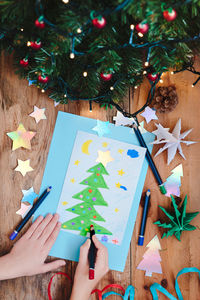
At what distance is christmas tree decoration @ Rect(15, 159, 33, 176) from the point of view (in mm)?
871

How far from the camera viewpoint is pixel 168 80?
88cm

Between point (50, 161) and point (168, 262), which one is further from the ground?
point (50, 161)

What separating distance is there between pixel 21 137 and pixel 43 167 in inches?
4.9

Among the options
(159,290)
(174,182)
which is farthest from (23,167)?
(159,290)

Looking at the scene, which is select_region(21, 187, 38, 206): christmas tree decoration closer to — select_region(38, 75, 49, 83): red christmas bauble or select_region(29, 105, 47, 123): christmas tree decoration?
select_region(29, 105, 47, 123): christmas tree decoration

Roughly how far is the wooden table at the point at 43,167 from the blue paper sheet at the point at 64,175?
0.07ft

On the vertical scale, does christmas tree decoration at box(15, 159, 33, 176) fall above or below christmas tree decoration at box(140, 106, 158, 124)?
below

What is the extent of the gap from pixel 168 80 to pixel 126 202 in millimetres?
439

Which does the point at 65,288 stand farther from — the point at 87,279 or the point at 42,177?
the point at 42,177

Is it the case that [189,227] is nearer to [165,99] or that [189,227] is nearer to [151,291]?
[151,291]

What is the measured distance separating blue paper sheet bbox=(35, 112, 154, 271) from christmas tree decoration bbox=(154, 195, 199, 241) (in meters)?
0.11

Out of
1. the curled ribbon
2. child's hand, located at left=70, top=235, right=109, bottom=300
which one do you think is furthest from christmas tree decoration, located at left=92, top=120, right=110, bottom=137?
the curled ribbon

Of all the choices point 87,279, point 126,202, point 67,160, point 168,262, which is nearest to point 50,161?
point 67,160

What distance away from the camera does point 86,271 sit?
0.86 metres
